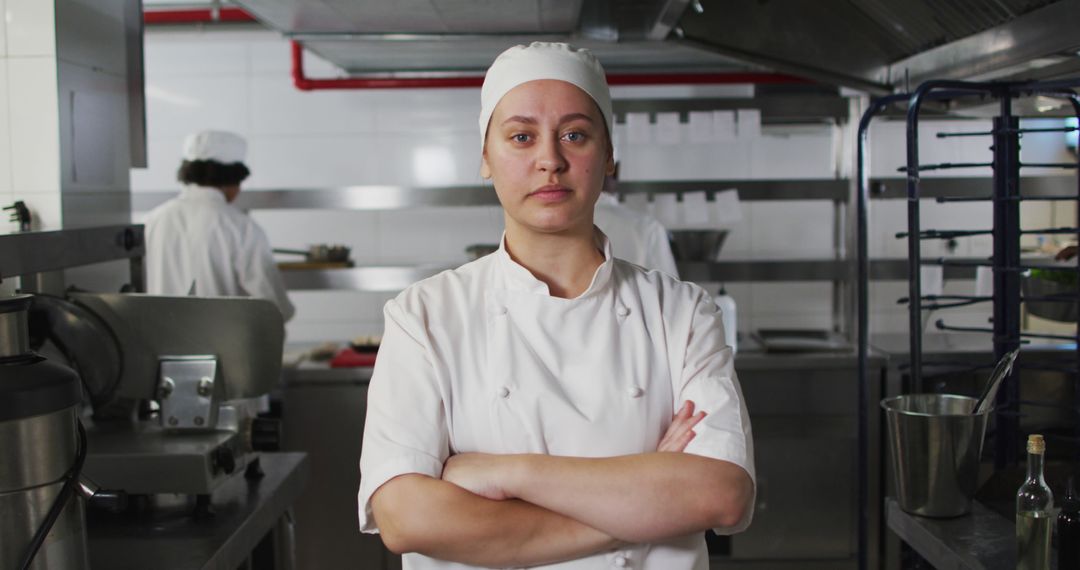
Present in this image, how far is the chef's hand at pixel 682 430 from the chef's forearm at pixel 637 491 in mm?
41

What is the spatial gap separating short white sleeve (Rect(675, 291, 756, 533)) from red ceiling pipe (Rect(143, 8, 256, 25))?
3.97 m

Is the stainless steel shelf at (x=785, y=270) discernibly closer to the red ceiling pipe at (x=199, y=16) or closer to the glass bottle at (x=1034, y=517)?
the glass bottle at (x=1034, y=517)

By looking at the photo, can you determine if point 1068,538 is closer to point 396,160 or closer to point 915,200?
point 915,200

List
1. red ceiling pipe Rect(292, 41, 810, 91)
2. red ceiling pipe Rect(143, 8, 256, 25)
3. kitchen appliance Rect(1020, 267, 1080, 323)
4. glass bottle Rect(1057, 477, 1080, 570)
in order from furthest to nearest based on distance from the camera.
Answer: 1. red ceiling pipe Rect(143, 8, 256, 25)
2. red ceiling pipe Rect(292, 41, 810, 91)
3. kitchen appliance Rect(1020, 267, 1080, 323)
4. glass bottle Rect(1057, 477, 1080, 570)

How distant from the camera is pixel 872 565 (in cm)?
382

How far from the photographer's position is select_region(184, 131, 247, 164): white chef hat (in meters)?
4.19

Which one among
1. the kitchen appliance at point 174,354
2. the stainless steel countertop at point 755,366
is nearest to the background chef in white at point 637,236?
the stainless steel countertop at point 755,366

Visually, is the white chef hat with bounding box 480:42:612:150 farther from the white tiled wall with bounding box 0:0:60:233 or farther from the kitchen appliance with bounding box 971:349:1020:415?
the white tiled wall with bounding box 0:0:60:233

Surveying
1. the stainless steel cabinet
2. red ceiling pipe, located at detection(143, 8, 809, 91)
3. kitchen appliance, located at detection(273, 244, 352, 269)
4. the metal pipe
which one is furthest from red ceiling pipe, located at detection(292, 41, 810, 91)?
the metal pipe

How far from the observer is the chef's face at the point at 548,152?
4.77 ft

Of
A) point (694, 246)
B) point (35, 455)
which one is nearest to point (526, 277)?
point (35, 455)

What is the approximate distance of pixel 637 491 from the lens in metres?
1.37

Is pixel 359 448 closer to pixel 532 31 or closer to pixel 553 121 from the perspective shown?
pixel 532 31

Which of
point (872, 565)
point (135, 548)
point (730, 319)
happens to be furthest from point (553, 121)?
point (872, 565)
